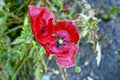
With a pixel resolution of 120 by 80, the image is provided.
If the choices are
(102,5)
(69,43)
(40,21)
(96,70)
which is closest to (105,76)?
(96,70)

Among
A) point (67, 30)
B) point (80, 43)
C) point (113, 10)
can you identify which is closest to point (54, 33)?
point (67, 30)

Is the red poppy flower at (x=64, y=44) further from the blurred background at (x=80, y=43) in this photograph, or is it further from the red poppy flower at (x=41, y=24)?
the blurred background at (x=80, y=43)

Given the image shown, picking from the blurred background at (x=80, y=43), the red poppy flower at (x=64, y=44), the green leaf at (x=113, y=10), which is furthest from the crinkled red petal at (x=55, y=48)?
the green leaf at (x=113, y=10)

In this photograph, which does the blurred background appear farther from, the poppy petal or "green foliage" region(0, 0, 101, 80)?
the poppy petal

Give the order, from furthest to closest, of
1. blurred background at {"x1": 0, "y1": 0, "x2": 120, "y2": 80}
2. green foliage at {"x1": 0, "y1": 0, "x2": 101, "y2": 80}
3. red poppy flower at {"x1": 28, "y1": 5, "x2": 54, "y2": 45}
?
blurred background at {"x1": 0, "y1": 0, "x2": 120, "y2": 80} < green foliage at {"x1": 0, "y1": 0, "x2": 101, "y2": 80} < red poppy flower at {"x1": 28, "y1": 5, "x2": 54, "y2": 45}

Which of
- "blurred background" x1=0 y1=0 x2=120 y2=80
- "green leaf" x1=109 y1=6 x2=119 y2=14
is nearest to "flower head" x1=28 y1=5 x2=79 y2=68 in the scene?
"blurred background" x1=0 y1=0 x2=120 y2=80

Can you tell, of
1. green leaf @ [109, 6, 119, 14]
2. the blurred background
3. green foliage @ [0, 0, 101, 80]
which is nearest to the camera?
green foliage @ [0, 0, 101, 80]
